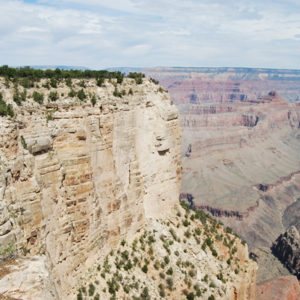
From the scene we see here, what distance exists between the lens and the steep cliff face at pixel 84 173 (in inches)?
583

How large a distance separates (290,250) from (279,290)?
27361 mm

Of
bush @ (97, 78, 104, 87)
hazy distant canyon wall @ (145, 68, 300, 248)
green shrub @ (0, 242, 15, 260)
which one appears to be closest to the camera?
green shrub @ (0, 242, 15, 260)

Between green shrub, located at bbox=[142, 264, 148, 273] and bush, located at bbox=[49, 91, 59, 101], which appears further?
green shrub, located at bbox=[142, 264, 148, 273]

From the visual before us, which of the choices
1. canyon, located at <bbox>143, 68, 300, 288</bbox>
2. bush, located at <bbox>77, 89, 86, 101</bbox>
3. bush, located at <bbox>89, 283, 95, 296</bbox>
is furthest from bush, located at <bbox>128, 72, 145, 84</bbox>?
canyon, located at <bbox>143, 68, 300, 288</bbox>

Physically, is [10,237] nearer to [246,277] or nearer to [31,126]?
[31,126]

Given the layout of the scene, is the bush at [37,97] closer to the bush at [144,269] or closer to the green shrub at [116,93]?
the green shrub at [116,93]

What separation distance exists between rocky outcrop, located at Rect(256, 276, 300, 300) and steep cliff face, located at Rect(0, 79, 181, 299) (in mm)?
22340

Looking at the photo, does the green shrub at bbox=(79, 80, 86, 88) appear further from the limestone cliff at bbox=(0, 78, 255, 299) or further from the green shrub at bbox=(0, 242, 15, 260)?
the green shrub at bbox=(0, 242, 15, 260)

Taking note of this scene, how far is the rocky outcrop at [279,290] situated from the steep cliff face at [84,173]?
22340 mm

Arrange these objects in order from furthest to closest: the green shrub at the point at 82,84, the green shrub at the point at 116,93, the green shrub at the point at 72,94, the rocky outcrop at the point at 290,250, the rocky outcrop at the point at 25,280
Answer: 1. the rocky outcrop at the point at 290,250
2. the green shrub at the point at 116,93
3. the green shrub at the point at 82,84
4. the green shrub at the point at 72,94
5. the rocky outcrop at the point at 25,280

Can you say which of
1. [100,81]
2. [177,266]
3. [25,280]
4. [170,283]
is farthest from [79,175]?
[25,280]

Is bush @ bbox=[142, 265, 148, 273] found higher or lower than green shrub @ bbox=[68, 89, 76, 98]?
lower

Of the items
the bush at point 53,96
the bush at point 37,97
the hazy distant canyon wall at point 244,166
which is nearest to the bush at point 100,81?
the bush at point 53,96

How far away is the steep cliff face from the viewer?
14797 mm
